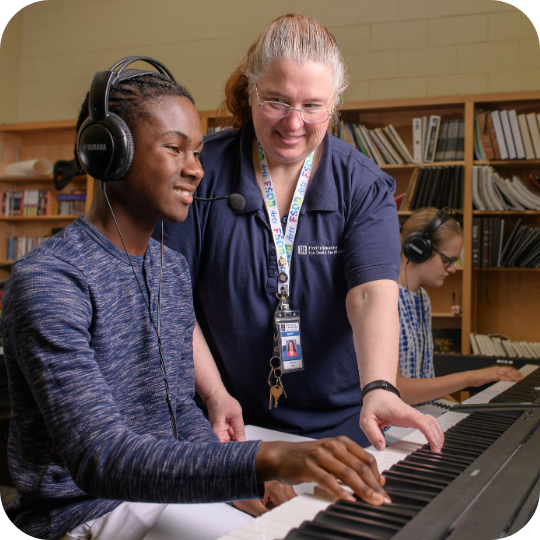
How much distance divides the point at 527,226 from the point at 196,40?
290cm

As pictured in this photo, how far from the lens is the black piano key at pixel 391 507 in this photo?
59 centimetres

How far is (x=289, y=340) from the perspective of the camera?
48.7 inches

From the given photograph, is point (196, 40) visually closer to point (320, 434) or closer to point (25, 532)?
point (320, 434)

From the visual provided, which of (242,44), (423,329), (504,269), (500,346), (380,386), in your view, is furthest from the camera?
(242,44)

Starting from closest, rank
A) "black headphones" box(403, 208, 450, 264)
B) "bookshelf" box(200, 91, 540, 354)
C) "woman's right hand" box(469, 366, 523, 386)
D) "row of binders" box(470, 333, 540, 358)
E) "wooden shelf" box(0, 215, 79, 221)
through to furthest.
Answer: "woman's right hand" box(469, 366, 523, 386)
"black headphones" box(403, 208, 450, 264)
"row of binders" box(470, 333, 540, 358)
"bookshelf" box(200, 91, 540, 354)
"wooden shelf" box(0, 215, 79, 221)

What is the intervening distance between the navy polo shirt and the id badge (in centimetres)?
4

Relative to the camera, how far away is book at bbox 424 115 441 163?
3.61 metres

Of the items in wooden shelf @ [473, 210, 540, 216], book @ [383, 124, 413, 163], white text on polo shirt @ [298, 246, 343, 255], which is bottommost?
white text on polo shirt @ [298, 246, 343, 255]

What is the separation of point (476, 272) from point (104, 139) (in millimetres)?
3227

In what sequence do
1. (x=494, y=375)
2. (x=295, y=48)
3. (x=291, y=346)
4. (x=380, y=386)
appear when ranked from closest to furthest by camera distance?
(x=380, y=386) → (x=295, y=48) → (x=291, y=346) → (x=494, y=375)

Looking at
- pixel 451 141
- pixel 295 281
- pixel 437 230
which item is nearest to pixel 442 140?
pixel 451 141

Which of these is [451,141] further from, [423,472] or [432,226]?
[423,472]

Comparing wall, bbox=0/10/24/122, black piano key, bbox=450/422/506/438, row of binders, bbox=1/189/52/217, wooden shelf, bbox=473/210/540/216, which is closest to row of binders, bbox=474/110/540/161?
wooden shelf, bbox=473/210/540/216

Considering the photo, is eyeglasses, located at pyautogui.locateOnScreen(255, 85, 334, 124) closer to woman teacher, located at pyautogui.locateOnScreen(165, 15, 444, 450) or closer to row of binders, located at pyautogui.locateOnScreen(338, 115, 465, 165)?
woman teacher, located at pyautogui.locateOnScreen(165, 15, 444, 450)
